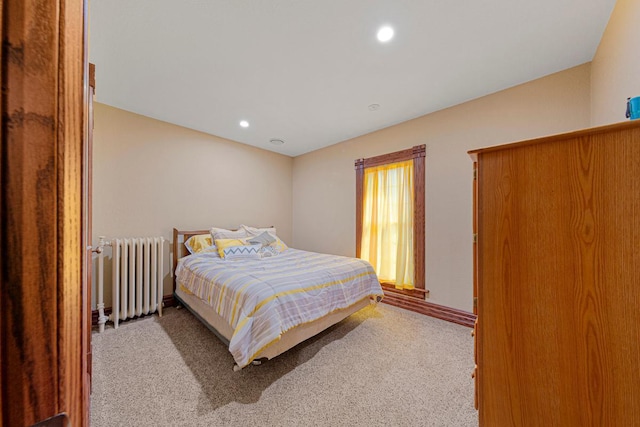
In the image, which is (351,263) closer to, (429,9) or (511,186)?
(511,186)

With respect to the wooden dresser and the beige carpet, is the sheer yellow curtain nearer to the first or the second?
the beige carpet

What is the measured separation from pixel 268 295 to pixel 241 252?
54.7 inches

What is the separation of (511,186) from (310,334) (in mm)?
1825

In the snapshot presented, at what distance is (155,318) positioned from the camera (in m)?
2.75

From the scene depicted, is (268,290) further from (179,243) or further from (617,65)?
(617,65)

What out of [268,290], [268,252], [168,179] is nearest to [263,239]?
[268,252]

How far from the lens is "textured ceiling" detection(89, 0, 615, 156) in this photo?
151cm

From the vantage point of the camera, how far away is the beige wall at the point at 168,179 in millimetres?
2713

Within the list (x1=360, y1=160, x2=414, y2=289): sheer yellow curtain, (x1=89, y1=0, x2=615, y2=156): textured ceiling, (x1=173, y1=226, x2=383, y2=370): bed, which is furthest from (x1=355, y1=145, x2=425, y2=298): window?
(x1=89, y1=0, x2=615, y2=156): textured ceiling

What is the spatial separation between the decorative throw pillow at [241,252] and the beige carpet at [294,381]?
2.81 feet

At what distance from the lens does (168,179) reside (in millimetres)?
3172

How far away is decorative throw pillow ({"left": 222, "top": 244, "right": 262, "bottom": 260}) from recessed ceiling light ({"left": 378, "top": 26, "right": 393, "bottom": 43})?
2596mm

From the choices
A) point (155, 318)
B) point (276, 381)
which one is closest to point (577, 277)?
point (276, 381)

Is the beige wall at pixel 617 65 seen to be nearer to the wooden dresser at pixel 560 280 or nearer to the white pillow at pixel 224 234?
the wooden dresser at pixel 560 280
